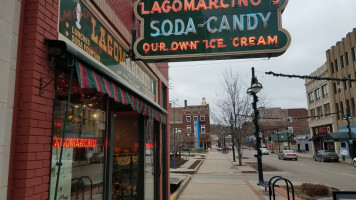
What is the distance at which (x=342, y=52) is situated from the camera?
120ft

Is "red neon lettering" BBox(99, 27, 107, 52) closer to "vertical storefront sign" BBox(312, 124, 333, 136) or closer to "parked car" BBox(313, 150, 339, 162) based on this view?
"parked car" BBox(313, 150, 339, 162)

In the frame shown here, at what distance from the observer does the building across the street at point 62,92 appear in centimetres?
256

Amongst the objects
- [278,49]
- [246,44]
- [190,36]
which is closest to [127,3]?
[190,36]

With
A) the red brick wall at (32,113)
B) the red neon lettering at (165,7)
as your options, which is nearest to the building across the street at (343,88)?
the red neon lettering at (165,7)

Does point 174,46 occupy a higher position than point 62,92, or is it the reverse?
point 174,46

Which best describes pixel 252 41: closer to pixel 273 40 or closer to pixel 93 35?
pixel 273 40

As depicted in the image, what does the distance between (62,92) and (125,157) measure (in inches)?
171

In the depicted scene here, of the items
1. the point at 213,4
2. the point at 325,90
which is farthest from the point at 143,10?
the point at 325,90

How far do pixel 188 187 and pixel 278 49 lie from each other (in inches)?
374

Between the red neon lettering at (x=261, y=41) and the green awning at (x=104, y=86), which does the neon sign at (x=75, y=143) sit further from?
the red neon lettering at (x=261, y=41)

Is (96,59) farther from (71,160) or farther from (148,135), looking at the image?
(148,135)

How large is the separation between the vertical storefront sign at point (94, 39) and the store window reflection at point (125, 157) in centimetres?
155

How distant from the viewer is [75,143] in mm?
3914

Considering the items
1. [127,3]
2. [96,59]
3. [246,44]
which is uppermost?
[127,3]
